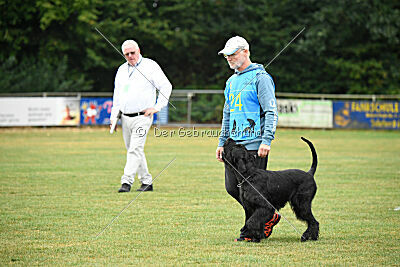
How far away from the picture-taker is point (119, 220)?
23.4ft

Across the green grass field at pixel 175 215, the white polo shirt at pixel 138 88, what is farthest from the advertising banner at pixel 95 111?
the white polo shirt at pixel 138 88

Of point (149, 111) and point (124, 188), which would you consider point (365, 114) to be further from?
point (124, 188)

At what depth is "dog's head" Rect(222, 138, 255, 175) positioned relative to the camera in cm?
570

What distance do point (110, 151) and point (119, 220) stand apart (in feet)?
34.8

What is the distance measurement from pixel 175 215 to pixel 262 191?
208cm

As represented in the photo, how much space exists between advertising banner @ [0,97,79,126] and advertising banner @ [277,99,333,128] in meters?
9.62

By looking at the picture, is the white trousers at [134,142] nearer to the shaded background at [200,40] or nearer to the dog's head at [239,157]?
the dog's head at [239,157]

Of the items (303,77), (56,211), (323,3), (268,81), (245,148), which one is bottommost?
(56,211)

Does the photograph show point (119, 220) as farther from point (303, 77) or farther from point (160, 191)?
point (303, 77)

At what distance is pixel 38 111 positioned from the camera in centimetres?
2544

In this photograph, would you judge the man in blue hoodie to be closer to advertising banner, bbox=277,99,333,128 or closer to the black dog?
the black dog

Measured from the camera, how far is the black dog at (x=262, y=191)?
5.71m

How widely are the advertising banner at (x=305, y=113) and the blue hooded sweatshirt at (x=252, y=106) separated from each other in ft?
70.9

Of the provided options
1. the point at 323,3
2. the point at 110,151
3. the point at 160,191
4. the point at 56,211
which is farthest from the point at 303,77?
the point at 56,211
